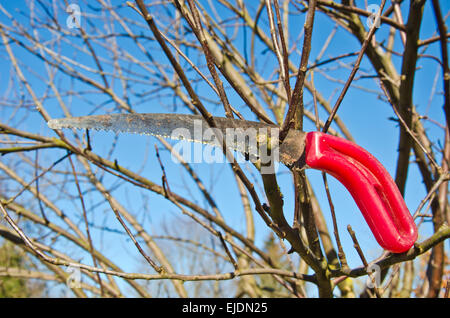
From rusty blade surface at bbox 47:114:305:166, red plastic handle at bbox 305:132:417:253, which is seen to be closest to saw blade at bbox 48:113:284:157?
rusty blade surface at bbox 47:114:305:166

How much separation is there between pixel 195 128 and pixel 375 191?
0.54 m

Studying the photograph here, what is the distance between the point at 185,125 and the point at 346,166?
470mm

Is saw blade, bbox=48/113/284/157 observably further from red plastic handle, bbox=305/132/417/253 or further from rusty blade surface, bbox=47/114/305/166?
red plastic handle, bbox=305/132/417/253

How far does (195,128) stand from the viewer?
1034mm

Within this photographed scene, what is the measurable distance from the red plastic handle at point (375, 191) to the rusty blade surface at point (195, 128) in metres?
0.08

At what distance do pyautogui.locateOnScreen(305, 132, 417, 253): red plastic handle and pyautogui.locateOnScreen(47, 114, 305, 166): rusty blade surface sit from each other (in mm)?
84

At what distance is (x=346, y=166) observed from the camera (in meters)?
1.08

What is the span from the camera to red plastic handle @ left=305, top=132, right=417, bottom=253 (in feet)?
3.54

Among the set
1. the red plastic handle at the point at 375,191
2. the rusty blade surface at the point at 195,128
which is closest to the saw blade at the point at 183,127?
the rusty blade surface at the point at 195,128

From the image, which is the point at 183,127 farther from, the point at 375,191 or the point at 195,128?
the point at 375,191

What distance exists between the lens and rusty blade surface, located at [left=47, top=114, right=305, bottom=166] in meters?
1.03

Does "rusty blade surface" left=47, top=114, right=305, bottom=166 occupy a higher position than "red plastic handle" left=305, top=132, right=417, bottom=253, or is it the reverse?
"rusty blade surface" left=47, top=114, right=305, bottom=166
